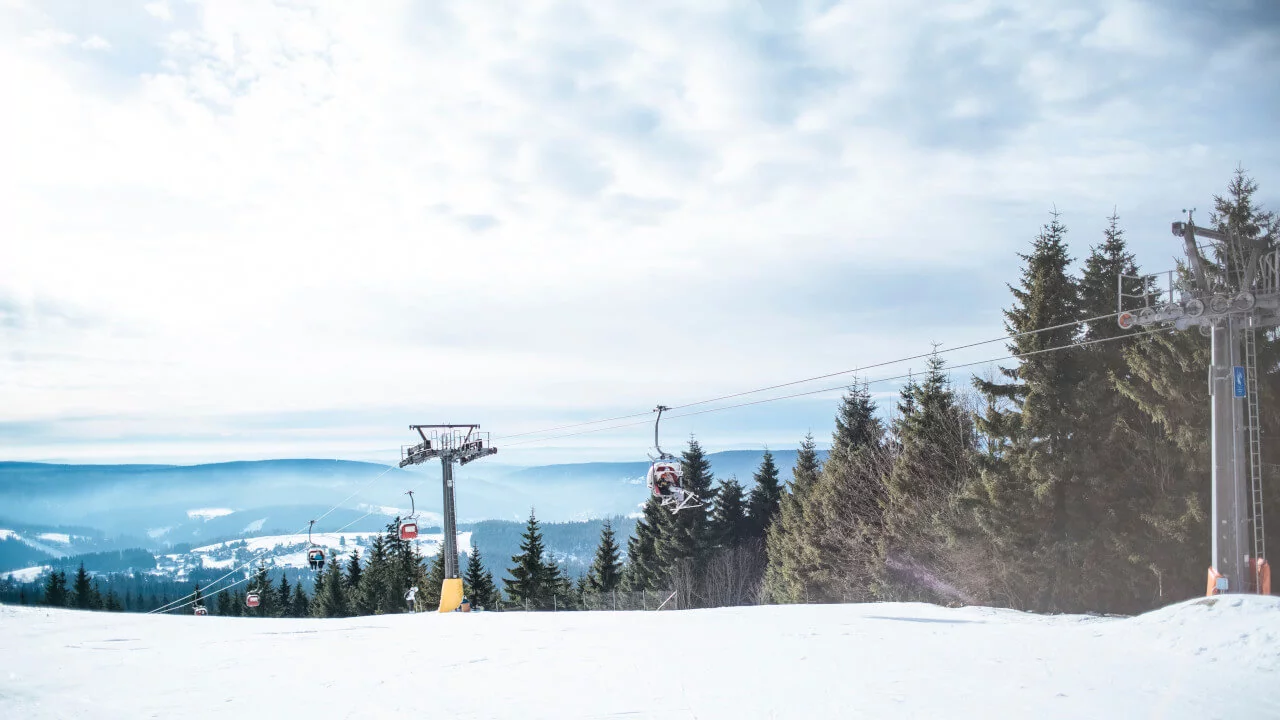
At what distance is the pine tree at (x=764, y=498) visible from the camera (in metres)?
66.2

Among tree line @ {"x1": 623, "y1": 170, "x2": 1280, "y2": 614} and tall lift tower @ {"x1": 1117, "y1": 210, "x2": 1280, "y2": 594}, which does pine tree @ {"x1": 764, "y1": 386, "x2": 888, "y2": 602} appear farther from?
tall lift tower @ {"x1": 1117, "y1": 210, "x2": 1280, "y2": 594}

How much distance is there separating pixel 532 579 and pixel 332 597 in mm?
27497

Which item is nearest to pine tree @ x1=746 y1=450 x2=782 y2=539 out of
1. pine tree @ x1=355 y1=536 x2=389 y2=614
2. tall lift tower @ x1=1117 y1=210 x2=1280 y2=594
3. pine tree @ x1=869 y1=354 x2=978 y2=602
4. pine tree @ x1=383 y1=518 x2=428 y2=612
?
pine tree @ x1=869 y1=354 x2=978 y2=602

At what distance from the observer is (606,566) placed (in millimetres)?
66062

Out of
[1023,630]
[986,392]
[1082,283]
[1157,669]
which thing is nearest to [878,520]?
[986,392]

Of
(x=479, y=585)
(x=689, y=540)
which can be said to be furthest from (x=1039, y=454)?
(x=479, y=585)

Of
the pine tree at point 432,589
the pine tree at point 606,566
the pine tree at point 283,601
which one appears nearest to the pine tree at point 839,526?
the pine tree at point 606,566

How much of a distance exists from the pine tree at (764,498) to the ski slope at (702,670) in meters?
50.7

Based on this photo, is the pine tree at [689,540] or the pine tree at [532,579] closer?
the pine tree at [689,540]

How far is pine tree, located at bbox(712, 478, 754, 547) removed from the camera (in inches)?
2571

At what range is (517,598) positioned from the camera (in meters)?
63.8

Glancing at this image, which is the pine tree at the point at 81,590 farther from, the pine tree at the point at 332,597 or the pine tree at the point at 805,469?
the pine tree at the point at 805,469

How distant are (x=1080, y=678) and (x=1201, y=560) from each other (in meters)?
20.1

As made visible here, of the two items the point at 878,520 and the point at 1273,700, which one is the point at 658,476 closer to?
the point at 1273,700
